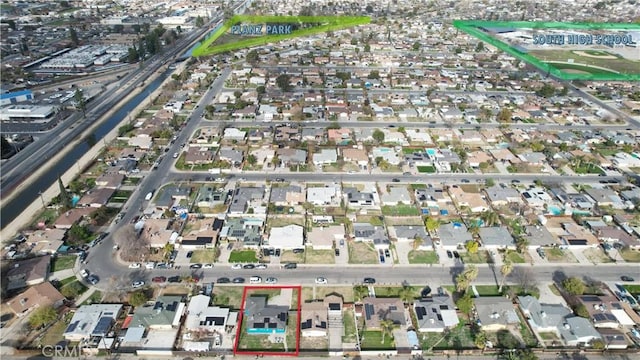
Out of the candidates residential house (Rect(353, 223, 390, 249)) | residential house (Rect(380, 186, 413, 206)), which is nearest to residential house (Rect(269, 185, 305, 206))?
residential house (Rect(353, 223, 390, 249))

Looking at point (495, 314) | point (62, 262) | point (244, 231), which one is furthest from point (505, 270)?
point (62, 262)

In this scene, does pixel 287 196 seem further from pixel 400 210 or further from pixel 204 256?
pixel 400 210

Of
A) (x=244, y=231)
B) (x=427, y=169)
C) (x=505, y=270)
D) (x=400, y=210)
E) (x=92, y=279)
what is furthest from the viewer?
(x=427, y=169)

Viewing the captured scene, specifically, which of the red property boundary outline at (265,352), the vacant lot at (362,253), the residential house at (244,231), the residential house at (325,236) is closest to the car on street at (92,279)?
the residential house at (244,231)

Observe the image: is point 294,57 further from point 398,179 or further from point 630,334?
point 630,334

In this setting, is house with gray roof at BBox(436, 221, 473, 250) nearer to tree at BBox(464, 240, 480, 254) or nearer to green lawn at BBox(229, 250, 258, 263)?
tree at BBox(464, 240, 480, 254)

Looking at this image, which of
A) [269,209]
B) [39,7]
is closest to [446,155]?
[269,209]
